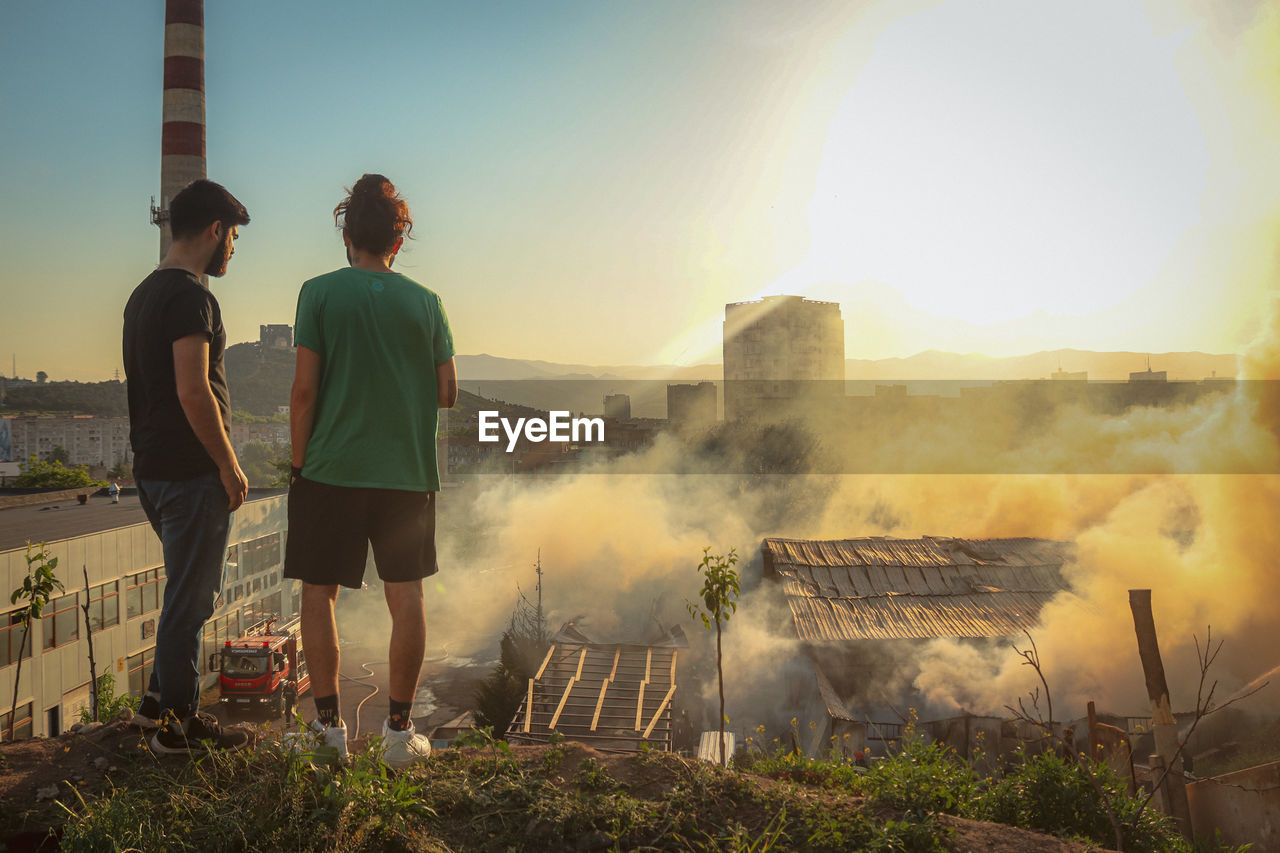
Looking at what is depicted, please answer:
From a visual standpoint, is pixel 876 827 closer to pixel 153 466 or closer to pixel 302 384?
pixel 302 384

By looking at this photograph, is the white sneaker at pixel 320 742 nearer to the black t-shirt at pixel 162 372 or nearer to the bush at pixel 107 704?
the black t-shirt at pixel 162 372

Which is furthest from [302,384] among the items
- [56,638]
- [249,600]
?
[249,600]

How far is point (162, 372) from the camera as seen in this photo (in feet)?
9.65

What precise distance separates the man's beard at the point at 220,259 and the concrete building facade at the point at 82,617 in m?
10.4

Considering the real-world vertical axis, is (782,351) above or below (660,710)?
above

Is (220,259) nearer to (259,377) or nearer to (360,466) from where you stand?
(360,466)

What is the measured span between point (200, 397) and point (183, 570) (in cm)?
69

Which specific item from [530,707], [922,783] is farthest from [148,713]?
[530,707]

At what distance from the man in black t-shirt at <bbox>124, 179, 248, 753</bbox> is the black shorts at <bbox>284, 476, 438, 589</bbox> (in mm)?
302

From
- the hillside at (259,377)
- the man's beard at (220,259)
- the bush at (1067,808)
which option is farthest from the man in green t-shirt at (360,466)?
the hillside at (259,377)

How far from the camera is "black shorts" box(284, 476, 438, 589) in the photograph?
290cm

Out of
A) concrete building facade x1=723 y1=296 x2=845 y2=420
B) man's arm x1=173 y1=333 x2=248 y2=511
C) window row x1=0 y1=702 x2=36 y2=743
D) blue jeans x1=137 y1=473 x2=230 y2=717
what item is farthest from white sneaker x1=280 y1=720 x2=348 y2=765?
concrete building facade x1=723 y1=296 x2=845 y2=420

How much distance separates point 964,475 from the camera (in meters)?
48.4

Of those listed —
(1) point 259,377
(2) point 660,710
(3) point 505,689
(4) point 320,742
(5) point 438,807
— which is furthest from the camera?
(1) point 259,377
